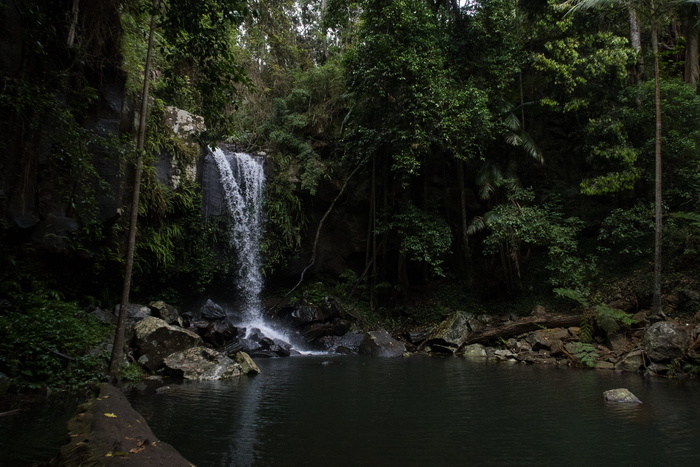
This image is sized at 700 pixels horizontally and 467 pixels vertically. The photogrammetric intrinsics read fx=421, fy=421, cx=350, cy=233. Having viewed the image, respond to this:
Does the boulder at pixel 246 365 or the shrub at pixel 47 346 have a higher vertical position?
the shrub at pixel 47 346

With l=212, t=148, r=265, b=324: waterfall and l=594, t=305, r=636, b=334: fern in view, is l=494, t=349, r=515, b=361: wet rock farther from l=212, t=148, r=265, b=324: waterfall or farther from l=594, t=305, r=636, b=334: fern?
l=212, t=148, r=265, b=324: waterfall

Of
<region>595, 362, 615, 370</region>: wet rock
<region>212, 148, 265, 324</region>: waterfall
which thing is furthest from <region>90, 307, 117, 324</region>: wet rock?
<region>595, 362, 615, 370</region>: wet rock

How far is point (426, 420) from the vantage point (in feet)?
16.8

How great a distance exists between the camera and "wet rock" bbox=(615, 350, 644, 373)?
29.3 ft

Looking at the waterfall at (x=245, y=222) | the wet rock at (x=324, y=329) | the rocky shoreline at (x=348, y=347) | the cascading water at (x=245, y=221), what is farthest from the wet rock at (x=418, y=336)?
the cascading water at (x=245, y=221)

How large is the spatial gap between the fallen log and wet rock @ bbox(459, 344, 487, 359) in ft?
1.04

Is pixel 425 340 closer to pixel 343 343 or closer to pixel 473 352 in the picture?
pixel 473 352

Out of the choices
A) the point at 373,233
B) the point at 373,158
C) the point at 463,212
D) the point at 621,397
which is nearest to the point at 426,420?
the point at 621,397

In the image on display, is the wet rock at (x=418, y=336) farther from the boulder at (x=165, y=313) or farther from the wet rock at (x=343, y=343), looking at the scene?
the boulder at (x=165, y=313)

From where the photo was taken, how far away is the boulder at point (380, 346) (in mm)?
12445

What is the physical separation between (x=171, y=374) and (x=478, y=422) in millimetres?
5891

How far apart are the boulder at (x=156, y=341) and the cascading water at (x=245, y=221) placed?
6.10 meters

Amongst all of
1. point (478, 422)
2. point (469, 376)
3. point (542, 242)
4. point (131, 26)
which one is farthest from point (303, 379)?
point (542, 242)

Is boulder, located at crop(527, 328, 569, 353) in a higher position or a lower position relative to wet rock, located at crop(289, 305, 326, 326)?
lower
